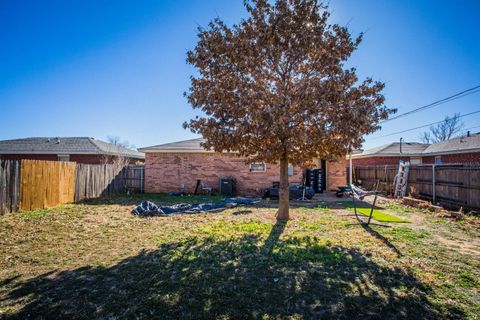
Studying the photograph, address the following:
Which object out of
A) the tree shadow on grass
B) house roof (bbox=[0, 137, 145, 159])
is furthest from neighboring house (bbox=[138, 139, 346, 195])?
the tree shadow on grass

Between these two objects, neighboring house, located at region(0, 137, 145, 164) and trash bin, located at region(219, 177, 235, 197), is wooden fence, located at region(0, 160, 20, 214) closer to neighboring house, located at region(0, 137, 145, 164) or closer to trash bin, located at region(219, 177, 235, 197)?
trash bin, located at region(219, 177, 235, 197)

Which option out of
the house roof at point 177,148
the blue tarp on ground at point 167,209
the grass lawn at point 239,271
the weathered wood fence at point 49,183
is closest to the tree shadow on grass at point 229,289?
the grass lawn at point 239,271

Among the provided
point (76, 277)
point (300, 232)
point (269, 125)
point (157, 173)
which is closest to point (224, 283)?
point (76, 277)

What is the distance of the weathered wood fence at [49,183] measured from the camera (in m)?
8.36

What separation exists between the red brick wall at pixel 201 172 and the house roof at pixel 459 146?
1338 centimetres

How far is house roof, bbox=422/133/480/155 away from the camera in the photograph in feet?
60.4

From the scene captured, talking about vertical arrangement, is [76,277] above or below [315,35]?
below

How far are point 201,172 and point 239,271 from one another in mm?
12013

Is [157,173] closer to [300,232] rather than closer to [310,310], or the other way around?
[300,232]

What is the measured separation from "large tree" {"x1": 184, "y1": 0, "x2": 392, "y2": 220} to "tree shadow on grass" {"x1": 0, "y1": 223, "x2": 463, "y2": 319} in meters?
2.91

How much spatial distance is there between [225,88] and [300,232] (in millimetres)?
4112

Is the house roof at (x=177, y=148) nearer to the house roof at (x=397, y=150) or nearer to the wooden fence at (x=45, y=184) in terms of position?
the wooden fence at (x=45, y=184)

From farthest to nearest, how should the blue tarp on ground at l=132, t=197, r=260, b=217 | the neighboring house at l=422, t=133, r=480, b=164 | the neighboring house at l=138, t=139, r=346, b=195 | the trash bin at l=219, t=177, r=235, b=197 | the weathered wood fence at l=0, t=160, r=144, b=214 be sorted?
1. the neighboring house at l=422, t=133, r=480, b=164
2. the neighboring house at l=138, t=139, r=346, b=195
3. the trash bin at l=219, t=177, r=235, b=197
4. the blue tarp on ground at l=132, t=197, r=260, b=217
5. the weathered wood fence at l=0, t=160, r=144, b=214

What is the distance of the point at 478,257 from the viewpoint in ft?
14.7
